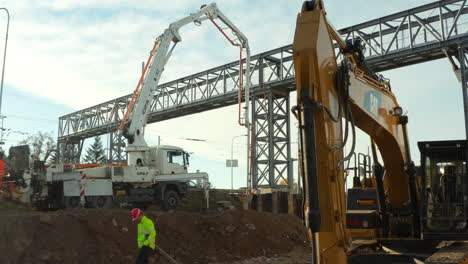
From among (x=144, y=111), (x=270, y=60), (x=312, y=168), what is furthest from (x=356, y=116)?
(x=270, y=60)

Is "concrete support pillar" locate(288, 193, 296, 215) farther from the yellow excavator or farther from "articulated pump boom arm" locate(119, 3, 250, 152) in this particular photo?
the yellow excavator

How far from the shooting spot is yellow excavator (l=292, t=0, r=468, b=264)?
229 inches

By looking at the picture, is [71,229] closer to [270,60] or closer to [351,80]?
[351,80]

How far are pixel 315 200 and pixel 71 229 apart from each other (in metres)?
11.9

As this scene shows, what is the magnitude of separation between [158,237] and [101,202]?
639cm

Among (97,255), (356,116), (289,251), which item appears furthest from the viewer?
(289,251)

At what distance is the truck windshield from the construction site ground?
5767 mm

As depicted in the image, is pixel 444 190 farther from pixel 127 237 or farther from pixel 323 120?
pixel 127 237

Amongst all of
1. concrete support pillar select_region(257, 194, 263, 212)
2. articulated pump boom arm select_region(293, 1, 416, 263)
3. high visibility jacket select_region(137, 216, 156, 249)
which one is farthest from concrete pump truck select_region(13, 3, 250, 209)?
articulated pump boom arm select_region(293, 1, 416, 263)

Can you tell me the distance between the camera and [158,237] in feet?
55.1

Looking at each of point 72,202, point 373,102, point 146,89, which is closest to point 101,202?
point 72,202

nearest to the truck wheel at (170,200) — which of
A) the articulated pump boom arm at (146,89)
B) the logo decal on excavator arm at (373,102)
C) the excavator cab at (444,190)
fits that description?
the articulated pump boom arm at (146,89)

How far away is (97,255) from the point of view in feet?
48.1

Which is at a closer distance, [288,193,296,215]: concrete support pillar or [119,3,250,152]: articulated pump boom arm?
[119,3,250,152]: articulated pump boom arm
